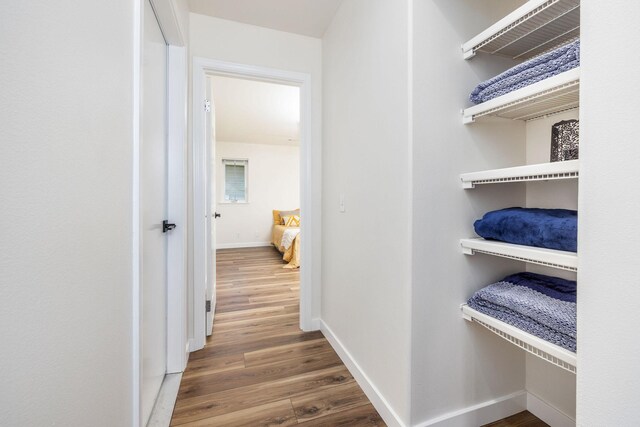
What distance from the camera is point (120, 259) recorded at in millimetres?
821

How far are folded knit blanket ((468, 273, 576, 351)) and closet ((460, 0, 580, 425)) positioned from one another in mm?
29

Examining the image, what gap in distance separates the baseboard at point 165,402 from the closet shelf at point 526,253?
5.60 feet

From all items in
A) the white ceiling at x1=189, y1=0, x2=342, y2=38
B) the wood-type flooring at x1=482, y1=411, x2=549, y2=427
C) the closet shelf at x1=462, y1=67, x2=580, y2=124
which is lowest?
the wood-type flooring at x1=482, y1=411, x2=549, y2=427

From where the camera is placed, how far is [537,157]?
1.32 meters

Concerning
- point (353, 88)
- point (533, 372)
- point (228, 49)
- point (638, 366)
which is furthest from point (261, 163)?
point (638, 366)

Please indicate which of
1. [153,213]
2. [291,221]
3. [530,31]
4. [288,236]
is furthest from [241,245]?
[530,31]

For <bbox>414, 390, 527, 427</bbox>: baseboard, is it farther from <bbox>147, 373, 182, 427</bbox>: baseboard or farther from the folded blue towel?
<bbox>147, 373, 182, 427</bbox>: baseboard

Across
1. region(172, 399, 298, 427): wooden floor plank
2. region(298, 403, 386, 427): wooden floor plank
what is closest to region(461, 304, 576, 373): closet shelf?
region(298, 403, 386, 427): wooden floor plank

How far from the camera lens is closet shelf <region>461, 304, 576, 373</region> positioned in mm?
845

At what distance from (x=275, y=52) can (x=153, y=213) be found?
158 cm

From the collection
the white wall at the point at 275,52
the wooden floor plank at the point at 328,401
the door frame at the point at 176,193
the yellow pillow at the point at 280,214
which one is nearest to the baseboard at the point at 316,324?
the white wall at the point at 275,52

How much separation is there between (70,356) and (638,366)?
1.21 m

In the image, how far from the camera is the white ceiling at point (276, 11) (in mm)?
1837

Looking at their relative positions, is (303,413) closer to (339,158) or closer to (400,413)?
(400,413)
